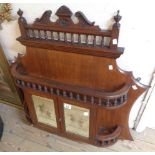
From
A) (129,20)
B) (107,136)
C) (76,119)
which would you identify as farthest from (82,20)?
(107,136)

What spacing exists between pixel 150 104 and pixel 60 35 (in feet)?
2.75

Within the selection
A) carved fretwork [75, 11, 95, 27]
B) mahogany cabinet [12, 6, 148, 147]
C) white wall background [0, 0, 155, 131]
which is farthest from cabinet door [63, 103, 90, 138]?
carved fretwork [75, 11, 95, 27]

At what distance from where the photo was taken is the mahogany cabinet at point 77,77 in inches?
43.9

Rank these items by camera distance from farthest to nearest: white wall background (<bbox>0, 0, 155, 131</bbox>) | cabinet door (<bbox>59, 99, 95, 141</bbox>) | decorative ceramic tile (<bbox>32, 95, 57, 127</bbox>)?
decorative ceramic tile (<bbox>32, 95, 57, 127</bbox>), cabinet door (<bbox>59, 99, 95, 141</bbox>), white wall background (<bbox>0, 0, 155, 131</bbox>)

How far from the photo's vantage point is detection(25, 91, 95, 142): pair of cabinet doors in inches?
54.2

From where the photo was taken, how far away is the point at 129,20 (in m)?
1.04

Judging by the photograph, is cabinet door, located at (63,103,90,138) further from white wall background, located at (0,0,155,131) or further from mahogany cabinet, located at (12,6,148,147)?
white wall background, located at (0,0,155,131)

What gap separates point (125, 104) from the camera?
52.5 inches

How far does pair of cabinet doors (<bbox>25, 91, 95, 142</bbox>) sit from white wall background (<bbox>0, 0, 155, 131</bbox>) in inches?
17.1

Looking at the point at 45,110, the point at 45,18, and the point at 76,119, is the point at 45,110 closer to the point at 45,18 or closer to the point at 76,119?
the point at 76,119

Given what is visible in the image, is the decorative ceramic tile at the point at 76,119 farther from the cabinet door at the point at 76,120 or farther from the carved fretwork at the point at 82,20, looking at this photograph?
the carved fretwork at the point at 82,20

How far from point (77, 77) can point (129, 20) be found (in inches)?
19.4

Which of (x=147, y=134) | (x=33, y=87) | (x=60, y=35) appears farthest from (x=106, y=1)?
(x=147, y=134)

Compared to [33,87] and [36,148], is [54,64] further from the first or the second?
[36,148]
